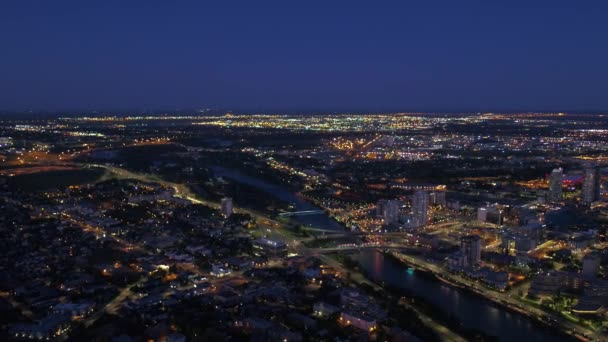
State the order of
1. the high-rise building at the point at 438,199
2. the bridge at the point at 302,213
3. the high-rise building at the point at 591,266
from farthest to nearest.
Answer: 1. the high-rise building at the point at 438,199
2. the bridge at the point at 302,213
3. the high-rise building at the point at 591,266

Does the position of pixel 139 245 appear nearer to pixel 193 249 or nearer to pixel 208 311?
pixel 193 249

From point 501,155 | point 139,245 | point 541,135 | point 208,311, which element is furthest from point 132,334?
point 541,135

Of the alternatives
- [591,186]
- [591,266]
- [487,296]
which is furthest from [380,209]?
[591,186]

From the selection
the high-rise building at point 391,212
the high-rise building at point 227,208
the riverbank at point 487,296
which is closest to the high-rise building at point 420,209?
the high-rise building at point 391,212

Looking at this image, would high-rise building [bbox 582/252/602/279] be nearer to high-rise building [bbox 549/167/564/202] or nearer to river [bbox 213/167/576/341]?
river [bbox 213/167/576/341]

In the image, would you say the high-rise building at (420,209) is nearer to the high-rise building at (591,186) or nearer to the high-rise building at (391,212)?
the high-rise building at (391,212)

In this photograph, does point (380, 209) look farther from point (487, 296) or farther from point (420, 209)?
point (487, 296)

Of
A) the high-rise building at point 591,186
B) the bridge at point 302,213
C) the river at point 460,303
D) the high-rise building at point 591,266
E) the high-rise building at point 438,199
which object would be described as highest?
the high-rise building at point 591,186

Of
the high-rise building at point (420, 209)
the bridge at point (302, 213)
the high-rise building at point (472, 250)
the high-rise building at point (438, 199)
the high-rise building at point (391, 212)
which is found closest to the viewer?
the high-rise building at point (472, 250)

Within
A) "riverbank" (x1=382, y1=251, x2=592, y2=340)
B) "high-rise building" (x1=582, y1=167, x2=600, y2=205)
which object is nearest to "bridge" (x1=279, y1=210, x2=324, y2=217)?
"riverbank" (x1=382, y1=251, x2=592, y2=340)
